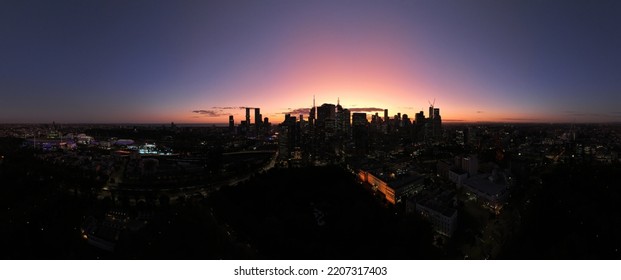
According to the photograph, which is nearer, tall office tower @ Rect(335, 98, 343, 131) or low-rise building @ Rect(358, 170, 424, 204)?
low-rise building @ Rect(358, 170, 424, 204)

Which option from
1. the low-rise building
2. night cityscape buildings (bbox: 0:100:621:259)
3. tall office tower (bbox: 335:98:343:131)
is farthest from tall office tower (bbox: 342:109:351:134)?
the low-rise building

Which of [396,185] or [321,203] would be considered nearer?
[321,203]

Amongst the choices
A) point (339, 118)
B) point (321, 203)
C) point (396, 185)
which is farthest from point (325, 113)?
point (321, 203)

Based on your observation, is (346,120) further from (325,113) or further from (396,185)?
(396,185)

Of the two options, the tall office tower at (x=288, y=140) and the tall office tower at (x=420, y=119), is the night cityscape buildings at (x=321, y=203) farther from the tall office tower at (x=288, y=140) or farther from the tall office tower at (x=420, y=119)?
the tall office tower at (x=420, y=119)

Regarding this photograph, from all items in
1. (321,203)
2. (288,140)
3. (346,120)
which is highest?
(346,120)

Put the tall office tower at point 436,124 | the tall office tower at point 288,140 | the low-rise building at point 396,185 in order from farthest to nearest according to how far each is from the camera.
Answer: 1. the tall office tower at point 436,124
2. the tall office tower at point 288,140
3. the low-rise building at point 396,185

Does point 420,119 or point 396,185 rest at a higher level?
point 420,119

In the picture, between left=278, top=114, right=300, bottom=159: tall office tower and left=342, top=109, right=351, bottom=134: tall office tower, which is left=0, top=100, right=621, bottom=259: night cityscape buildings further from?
left=342, top=109, right=351, bottom=134: tall office tower

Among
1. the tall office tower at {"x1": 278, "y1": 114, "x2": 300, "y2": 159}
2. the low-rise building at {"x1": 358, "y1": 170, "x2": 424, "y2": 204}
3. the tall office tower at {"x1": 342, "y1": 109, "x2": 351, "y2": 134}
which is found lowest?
the low-rise building at {"x1": 358, "y1": 170, "x2": 424, "y2": 204}

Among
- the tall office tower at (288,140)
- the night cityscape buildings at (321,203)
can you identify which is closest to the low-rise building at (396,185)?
the night cityscape buildings at (321,203)

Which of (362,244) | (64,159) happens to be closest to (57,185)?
(64,159)
